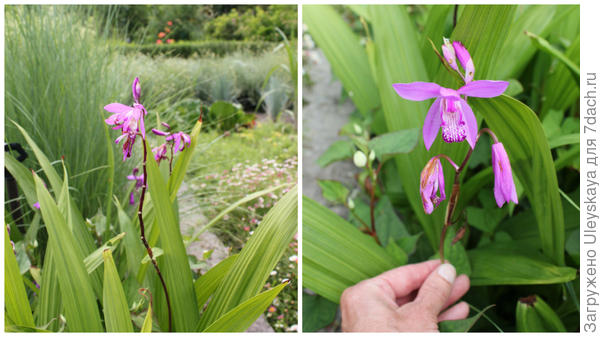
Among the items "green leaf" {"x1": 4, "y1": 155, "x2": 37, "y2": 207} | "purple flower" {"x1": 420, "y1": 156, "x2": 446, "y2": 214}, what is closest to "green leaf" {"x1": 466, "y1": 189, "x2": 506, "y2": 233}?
"purple flower" {"x1": 420, "y1": 156, "x2": 446, "y2": 214}

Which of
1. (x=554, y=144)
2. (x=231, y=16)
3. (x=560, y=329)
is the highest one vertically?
(x=231, y=16)

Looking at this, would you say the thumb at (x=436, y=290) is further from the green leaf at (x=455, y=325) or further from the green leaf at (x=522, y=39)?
the green leaf at (x=522, y=39)

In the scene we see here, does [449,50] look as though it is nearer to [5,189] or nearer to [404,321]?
[404,321]

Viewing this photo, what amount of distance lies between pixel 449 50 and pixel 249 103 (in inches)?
37.5

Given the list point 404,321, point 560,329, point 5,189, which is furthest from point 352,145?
point 5,189

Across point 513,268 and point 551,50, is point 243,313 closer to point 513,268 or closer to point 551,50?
point 513,268

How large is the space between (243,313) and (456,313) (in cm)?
38

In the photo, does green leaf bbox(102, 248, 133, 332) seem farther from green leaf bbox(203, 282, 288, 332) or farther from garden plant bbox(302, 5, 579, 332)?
garden plant bbox(302, 5, 579, 332)

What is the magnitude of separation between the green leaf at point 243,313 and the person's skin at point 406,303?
0.54 ft

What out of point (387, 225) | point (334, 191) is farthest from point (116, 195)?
point (387, 225)

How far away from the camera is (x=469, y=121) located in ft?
1.60

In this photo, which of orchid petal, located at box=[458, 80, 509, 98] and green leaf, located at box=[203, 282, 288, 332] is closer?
orchid petal, located at box=[458, 80, 509, 98]

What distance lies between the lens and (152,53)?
1105 millimetres

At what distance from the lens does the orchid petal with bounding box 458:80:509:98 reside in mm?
454
